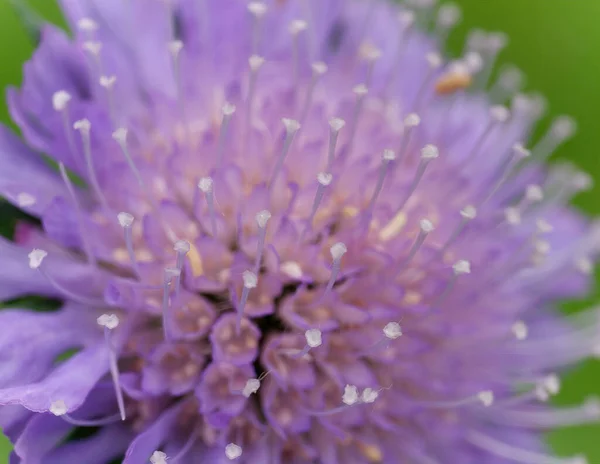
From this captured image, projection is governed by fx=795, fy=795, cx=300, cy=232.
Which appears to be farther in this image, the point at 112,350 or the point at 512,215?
the point at 512,215

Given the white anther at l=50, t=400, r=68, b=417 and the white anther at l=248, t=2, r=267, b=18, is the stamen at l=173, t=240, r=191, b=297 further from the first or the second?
the white anther at l=248, t=2, r=267, b=18

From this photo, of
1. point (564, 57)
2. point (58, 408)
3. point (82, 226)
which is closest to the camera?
point (58, 408)

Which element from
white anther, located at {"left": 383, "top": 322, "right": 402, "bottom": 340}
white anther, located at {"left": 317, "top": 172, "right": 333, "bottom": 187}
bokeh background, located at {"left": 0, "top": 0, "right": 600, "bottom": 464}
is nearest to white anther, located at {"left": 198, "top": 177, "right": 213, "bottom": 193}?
white anther, located at {"left": 317, "top": 172, "right": 333, "bottom": 187}

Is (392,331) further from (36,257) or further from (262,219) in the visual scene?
(36,257)

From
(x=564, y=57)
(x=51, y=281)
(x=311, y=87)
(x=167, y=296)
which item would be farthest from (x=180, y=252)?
(x=564, y=57)

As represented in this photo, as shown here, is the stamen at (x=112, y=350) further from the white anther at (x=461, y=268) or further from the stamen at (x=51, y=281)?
the white anther at (x=461, y=268)

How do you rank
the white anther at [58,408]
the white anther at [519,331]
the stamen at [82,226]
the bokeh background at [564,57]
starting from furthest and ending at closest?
the bokeh background at [564,57]
the white anther at [519,331]
the stamen at [82,226]
the white anther at [58,408]

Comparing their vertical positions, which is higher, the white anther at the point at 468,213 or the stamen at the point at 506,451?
the white anther at the point at 468,213

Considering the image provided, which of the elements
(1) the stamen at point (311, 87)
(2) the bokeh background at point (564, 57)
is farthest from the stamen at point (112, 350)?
(2) the bokeh background at point (564, 57)
